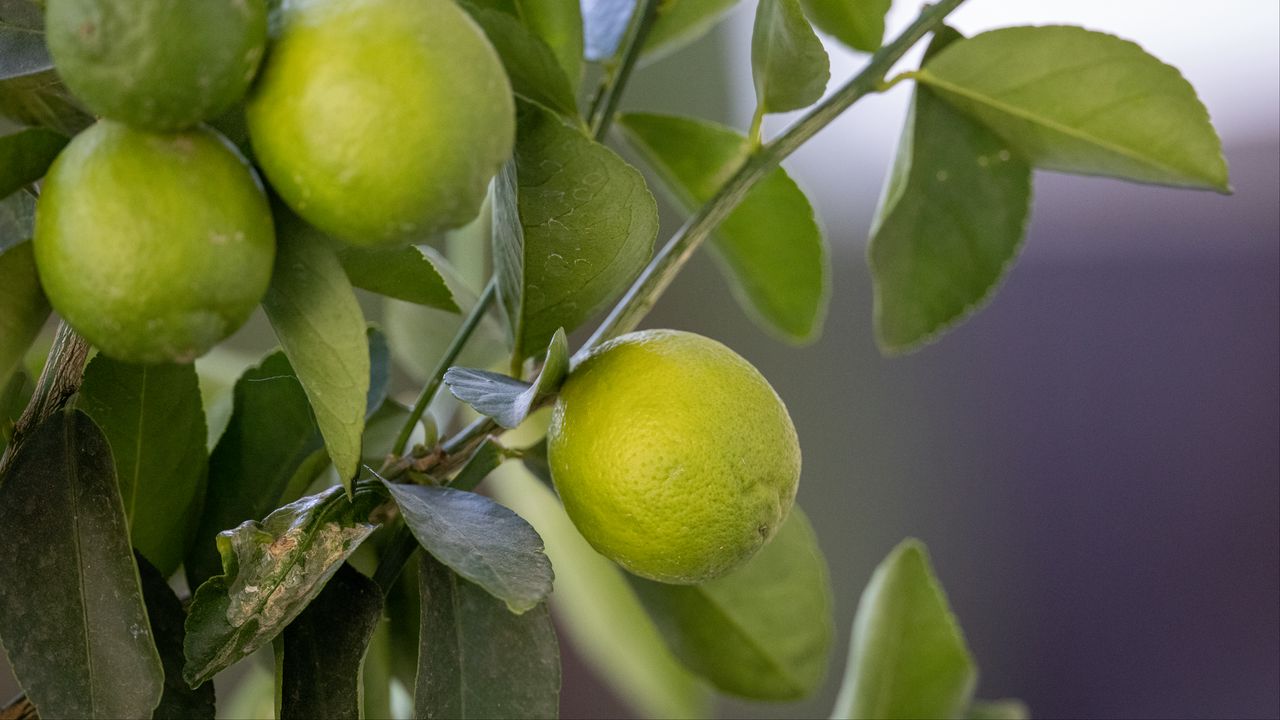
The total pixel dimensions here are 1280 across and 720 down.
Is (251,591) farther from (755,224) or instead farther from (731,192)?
(755,224)

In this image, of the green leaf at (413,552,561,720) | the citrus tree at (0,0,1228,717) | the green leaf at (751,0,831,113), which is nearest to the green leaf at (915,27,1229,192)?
the citrus tree at (0,0,1228,717)

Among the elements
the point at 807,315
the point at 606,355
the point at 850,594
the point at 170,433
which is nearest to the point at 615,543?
the point at 606,355

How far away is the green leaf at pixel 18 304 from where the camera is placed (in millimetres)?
274

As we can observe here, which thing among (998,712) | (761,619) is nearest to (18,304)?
(761,619)

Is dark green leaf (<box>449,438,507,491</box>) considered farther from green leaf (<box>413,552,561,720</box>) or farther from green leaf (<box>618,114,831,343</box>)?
green leaf (<box>618,114,831,343</box>)

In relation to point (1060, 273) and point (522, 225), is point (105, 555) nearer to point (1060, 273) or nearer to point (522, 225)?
point (522, 225)

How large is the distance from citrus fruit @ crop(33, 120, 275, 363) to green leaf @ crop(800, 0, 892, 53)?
32 centimetres

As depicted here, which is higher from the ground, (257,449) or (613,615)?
(257,449)

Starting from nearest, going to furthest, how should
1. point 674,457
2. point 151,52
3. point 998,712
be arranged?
point 151,52 < point 674,457 < point 998,712

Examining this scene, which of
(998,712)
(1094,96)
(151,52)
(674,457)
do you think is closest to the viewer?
(151,52)

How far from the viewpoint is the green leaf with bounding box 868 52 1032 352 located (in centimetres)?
50

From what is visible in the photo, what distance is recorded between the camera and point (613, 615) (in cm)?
63

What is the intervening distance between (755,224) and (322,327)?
36cm

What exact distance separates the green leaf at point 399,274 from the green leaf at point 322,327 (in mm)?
75
